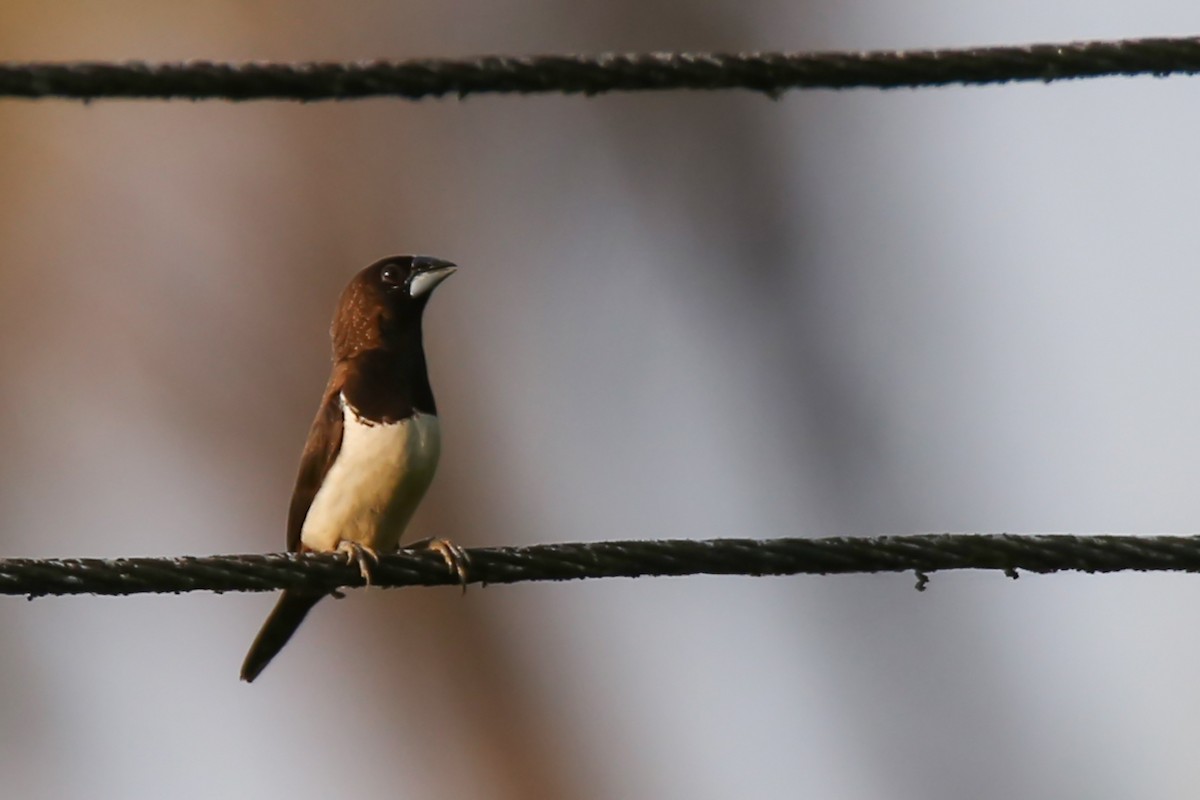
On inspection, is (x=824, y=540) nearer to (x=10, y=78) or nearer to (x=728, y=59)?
(x=728, y=59)

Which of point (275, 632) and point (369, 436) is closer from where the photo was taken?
point (369, 436)

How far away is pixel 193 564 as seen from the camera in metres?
3.41

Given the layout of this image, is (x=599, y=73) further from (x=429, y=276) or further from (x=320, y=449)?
(x=429, y=276)

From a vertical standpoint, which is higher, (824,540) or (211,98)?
(211,98)

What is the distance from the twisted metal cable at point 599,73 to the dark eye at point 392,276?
3.33 metres

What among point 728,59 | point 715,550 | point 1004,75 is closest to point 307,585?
point 715,550

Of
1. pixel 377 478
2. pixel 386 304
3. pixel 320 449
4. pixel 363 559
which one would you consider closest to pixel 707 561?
pixel 363 559

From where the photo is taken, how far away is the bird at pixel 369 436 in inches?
226

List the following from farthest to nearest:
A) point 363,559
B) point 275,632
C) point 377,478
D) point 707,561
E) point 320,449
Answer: point 275,632 → point 320,449 → point 377,478 → point 363,559 → point 707,561

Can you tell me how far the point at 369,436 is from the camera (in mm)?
5746

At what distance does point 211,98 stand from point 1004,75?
147 centimetres

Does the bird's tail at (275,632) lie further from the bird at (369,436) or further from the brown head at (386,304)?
the brown head at (386,304)

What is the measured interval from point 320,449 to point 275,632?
74 cm

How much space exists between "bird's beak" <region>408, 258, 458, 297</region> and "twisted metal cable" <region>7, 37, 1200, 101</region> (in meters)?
3.30
